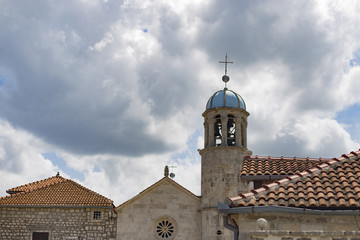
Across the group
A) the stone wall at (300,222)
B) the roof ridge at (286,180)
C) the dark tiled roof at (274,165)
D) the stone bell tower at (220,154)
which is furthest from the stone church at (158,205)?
the stone wall at (300,222)

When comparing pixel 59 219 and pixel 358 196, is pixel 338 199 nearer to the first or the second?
pixel 358 196

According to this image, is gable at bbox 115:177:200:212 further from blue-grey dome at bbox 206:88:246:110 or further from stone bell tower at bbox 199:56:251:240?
blue-grey dome at bbox 206:88:246:110

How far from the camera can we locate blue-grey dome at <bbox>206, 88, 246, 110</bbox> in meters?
25.1

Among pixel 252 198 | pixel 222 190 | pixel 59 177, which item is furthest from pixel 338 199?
pixel 59 177

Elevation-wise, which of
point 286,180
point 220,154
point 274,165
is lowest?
point 286,180

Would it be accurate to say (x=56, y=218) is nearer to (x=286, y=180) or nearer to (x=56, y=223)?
(x=56, y=223)

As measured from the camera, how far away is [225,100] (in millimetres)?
25172

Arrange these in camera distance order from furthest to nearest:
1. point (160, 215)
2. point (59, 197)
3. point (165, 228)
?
1. point (59, 197)
2. point (160, 215)
3. point (165, 228)

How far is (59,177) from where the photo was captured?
102ft

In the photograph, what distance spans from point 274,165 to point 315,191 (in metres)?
4.30

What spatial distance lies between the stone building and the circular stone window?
2.53 metres

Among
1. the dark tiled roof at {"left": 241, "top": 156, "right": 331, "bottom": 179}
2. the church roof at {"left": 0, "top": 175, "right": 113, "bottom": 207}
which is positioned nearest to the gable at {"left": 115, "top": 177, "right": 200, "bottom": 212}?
the church roof at {"left": 0, "top": 175, "right": 113, "bottom": 207}

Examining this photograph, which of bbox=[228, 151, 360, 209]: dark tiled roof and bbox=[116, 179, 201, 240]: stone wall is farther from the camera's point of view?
bbox=[116, 179, 201, 240]: stone wall

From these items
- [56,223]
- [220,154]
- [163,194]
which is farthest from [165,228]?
[56,223]
